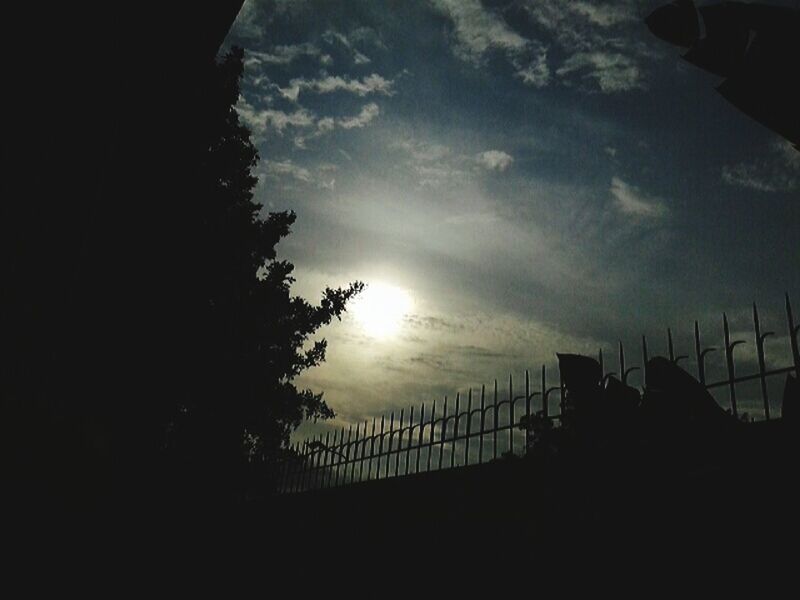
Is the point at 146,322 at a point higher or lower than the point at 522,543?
higher

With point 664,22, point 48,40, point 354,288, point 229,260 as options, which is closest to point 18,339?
point 48,40

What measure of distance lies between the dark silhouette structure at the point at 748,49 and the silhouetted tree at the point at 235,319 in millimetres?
9654

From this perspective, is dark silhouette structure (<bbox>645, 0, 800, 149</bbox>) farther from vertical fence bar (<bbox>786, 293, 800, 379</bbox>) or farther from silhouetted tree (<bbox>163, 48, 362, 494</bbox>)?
silhouetted tree (<bbox>163, 48, 362, 494</bbox>)

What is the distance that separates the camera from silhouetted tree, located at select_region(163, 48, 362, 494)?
11234 mm

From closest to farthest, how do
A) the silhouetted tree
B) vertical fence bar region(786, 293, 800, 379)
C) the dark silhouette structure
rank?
the dark silhouette structure → vertical fence bar region(786, 293, 800, 379) → the silhouetted tree

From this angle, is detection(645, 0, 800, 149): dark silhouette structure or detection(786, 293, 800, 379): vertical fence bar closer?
detection(645, 0, 800, 149): dark silhouette structure

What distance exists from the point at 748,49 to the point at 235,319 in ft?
38.2

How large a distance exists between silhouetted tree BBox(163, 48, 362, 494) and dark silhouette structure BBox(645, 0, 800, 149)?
9.65 meters

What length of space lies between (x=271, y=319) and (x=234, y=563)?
23.1ft

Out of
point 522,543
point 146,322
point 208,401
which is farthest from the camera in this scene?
point 208,401

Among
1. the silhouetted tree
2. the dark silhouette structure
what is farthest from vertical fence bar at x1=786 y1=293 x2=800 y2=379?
the silhouetted tree

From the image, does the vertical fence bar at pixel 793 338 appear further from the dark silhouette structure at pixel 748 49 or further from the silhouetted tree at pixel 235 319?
the silhouetted tree at pixel 235 319

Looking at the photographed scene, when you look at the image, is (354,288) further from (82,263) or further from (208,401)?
(82,263)

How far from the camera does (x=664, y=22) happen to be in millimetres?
1186
